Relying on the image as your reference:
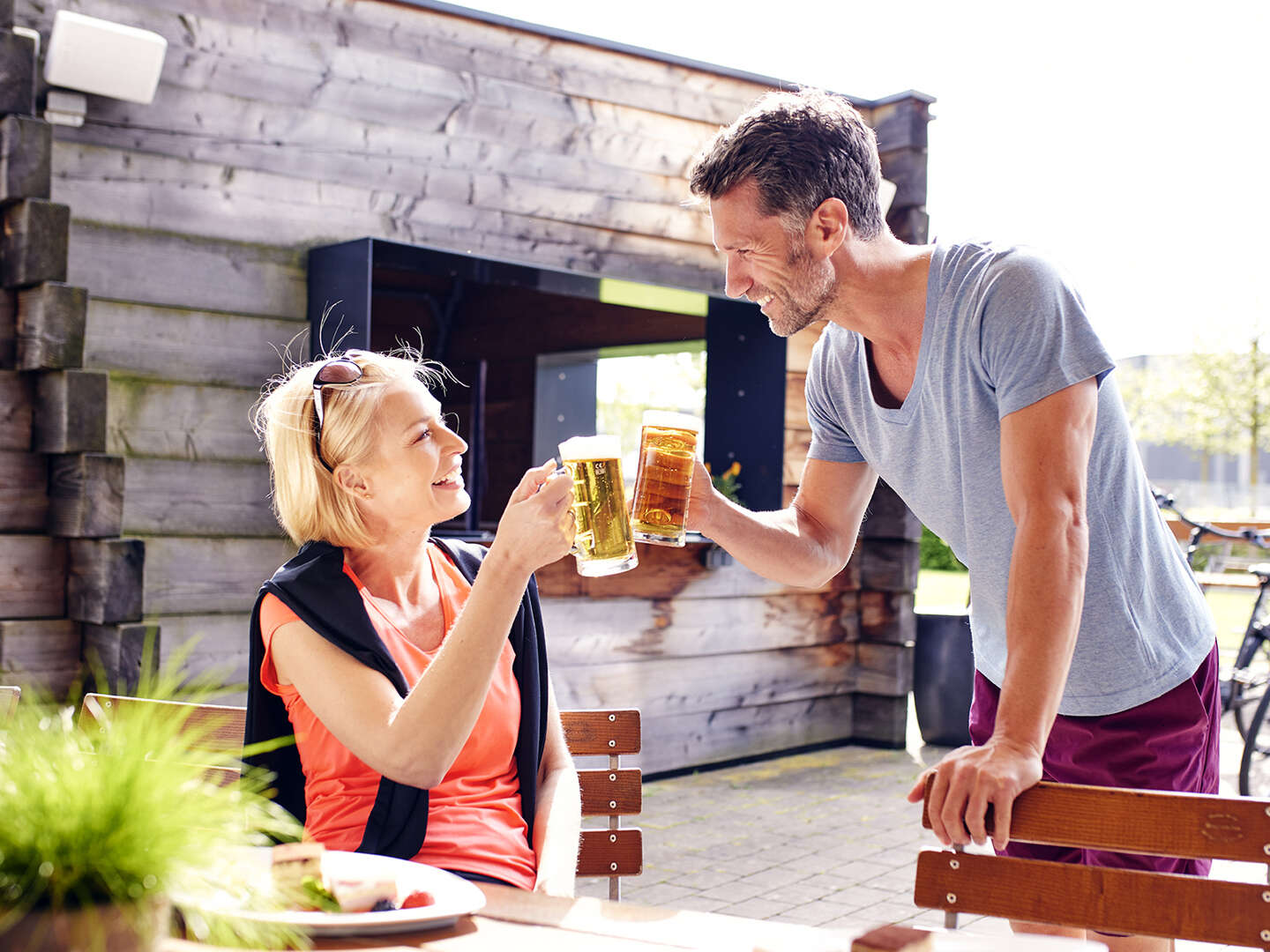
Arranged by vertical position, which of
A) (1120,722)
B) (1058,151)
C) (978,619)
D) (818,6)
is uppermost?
(1058,151)

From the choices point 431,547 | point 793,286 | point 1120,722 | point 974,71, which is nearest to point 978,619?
point 1120,722

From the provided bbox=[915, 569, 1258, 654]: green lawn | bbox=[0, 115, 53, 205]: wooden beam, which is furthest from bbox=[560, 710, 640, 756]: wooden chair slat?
bbox=[915, 569, 1258, 654]: green lawn

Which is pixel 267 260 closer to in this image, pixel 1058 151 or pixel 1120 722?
pixel 1120 722

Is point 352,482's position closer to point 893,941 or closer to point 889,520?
point 893,941

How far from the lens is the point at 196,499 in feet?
13.2

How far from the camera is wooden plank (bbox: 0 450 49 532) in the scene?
3.45 metres

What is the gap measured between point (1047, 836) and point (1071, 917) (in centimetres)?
11

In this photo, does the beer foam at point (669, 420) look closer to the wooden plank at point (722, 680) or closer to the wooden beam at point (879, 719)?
the wooden plank at point (722, 680)

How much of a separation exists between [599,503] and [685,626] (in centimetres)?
351

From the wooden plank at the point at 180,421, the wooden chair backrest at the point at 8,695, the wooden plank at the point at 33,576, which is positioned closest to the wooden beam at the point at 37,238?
the wooden plank at the point at 180,421

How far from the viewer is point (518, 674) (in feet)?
6.31

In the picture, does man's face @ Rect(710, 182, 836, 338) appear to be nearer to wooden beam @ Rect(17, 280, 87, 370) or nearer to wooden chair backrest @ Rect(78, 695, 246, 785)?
wooden chair backrest @ Rect(78, 695, 246, 785)

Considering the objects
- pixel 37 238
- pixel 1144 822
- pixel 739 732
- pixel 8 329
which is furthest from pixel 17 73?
pixel 739 732

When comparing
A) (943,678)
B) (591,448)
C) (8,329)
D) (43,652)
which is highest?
(8,329)
